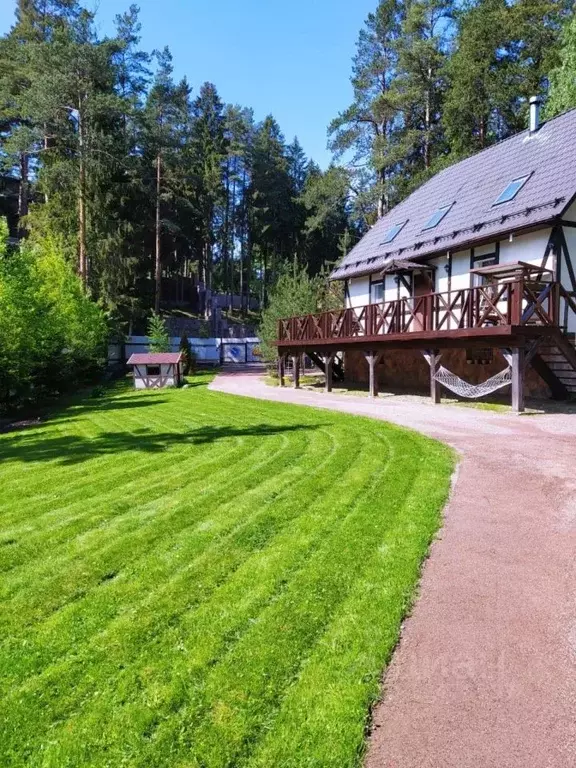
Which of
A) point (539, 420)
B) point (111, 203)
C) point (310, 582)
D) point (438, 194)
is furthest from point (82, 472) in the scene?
point (111, 203)

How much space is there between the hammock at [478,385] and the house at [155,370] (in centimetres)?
1266

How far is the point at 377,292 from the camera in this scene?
18.7m

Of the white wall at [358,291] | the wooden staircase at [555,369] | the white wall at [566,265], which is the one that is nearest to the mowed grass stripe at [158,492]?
the wooden staircase at [555,369]

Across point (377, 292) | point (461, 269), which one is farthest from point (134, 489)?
point (377, 292)

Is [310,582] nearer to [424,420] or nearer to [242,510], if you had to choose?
[242,510]

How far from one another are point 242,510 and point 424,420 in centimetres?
578

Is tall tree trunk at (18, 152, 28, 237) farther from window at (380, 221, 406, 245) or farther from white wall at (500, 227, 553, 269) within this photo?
white wall at (500, 227, 553, 269)

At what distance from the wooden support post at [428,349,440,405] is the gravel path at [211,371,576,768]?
7.12 meters

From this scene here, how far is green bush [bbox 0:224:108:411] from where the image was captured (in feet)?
45.4

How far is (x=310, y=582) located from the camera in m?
3.31

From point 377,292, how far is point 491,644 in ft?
55.1

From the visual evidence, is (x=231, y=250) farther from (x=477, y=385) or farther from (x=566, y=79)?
(x=477, y=385)

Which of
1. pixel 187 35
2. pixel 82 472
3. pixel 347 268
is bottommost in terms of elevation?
pixel 82 472

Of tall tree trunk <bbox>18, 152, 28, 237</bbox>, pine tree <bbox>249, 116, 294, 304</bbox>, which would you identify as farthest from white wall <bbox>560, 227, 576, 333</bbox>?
pine tree <bbox>249, 116, 294, 304</bbox>
